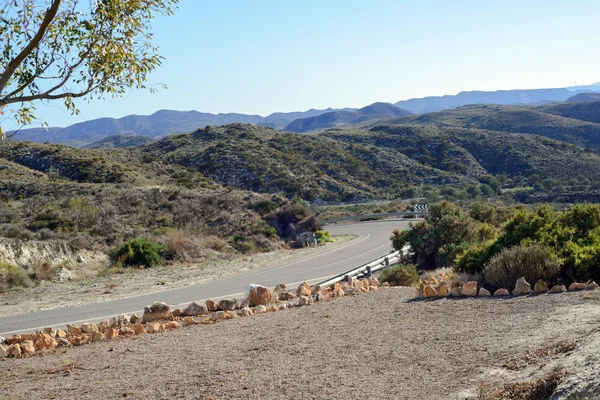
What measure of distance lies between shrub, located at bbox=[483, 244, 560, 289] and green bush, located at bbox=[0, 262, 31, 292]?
14442 mm

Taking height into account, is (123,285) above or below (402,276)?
below

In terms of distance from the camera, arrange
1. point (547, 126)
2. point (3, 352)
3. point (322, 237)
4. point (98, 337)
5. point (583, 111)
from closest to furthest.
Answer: point (3, 352), point (98, 337), point (322, 237), point (547, 126), point (583, 111)

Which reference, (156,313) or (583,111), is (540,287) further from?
(583,111)

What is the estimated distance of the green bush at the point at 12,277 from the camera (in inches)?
→ 722

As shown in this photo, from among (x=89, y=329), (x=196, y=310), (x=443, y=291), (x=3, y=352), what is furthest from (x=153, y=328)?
(x=443, y=291)

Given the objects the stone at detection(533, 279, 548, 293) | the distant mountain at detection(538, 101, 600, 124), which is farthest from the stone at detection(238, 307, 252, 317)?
the distant mountain at detection(538, 101, 600, 124)

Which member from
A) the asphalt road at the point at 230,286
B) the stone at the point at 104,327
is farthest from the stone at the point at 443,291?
the asphalt road at the point at 230,286

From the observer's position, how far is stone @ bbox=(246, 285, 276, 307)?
1099 centimetres

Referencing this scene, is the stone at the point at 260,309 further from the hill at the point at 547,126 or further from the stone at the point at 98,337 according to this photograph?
the hill at the point at 547,126

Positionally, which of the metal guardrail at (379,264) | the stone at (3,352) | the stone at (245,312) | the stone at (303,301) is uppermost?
the stone at (3,352)

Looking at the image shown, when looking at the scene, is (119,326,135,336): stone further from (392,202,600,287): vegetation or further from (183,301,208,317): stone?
(392,202,600,287): vegetation

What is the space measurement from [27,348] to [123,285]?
9804mm

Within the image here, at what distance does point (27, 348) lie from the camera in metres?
8.73

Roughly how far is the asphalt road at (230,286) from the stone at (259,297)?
3.79 m
